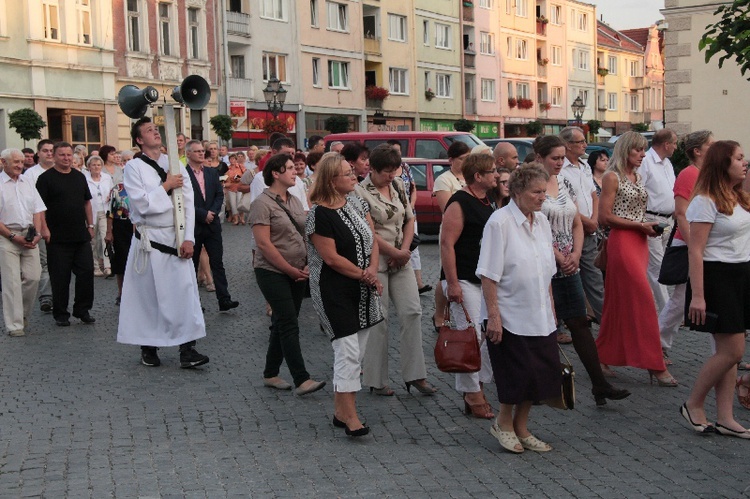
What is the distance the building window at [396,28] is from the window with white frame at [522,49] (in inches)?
610

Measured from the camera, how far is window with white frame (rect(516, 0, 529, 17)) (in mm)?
74000

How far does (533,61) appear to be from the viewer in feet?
247

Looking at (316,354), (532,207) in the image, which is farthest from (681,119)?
(532,207)

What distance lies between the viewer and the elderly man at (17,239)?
12.1 metres

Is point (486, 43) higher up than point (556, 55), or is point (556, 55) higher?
point (486, 43)

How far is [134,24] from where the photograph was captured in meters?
41.3

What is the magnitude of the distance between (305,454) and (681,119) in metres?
26.2

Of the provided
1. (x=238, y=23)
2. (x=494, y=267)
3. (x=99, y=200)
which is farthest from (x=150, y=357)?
(x=238, y=23)

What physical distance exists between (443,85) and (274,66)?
Answer: 54.6 ft

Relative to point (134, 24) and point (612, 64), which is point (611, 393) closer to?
point (134, 24)

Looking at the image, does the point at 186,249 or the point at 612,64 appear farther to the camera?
the point at 612,64

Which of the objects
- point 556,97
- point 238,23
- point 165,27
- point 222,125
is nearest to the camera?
point 222,125

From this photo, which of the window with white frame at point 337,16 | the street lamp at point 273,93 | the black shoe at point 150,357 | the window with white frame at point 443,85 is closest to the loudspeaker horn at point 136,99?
the black shoe at point 150,357

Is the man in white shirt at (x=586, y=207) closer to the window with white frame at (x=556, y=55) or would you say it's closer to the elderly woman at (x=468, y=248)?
the elderly woman at (x=468, y=248)
